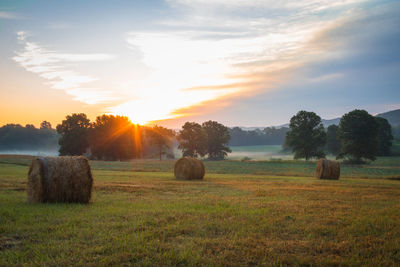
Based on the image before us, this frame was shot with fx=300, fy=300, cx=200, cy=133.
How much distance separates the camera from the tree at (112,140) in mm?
73562

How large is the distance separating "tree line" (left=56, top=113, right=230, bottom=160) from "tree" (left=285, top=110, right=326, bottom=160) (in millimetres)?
27234

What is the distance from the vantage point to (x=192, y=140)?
83.1 m

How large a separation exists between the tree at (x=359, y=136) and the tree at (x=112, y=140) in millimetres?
49057

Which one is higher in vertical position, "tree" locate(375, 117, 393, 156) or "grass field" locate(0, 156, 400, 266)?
"tree" locate(375, 117, 393, 156)

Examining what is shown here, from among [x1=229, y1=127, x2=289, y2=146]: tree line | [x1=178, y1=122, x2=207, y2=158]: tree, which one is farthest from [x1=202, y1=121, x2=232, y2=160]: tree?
[x1=229, y1=127, x2=289, y2=146]: tree line

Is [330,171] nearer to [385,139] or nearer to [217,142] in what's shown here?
[217,142]

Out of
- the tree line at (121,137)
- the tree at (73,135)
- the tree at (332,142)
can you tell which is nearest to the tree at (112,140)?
the tree line at (121,137)

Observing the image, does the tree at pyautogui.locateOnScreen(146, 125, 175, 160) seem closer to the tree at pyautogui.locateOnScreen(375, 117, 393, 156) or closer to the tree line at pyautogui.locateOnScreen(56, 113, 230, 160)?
the tree line at pyautogui.locateOnScreen(56, 113, 230, 160)

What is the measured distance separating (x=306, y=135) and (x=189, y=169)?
4107 centimetres

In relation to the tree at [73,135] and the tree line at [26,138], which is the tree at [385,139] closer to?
the tree at [73,135]

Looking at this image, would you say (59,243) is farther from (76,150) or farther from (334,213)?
(76,150)

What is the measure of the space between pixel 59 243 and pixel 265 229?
4577 millimetres

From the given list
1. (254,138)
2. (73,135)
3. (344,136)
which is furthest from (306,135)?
(254,138)

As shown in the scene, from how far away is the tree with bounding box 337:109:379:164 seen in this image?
54406mm
